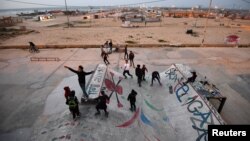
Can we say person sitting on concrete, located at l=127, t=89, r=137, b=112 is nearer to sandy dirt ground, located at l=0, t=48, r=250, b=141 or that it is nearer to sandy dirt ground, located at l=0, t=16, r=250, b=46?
sandy dirt ground, located at l=0, t=48, r=250, b=141

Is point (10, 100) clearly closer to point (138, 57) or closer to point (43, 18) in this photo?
point (138, 57)

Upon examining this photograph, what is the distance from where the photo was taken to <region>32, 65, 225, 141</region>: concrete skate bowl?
720cm

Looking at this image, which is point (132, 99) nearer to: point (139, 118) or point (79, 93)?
point (139, 118)

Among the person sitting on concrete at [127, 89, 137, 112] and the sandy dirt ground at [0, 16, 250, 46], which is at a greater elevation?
the sandy dirt ground at [0, 16, 250, 46]

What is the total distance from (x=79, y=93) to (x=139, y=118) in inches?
161

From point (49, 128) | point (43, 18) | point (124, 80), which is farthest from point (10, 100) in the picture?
point (43, 18)

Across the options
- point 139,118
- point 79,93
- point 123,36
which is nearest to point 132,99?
point 139,118

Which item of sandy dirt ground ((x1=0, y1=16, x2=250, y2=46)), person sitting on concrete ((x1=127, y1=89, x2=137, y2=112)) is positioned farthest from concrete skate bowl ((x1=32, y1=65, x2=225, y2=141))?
sandy dirt ground ((x1=0, y1=16, x2=250, y2=46))

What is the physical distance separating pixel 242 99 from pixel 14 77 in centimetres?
1794

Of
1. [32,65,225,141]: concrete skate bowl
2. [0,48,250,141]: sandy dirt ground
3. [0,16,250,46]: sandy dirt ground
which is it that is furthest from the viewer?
[0,16,250,46]: sandy dirt ground

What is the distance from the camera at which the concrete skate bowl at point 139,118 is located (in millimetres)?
7195

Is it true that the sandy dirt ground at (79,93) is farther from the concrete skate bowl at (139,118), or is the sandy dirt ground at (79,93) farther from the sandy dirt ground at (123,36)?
the sandy dirt ground at (123,36)

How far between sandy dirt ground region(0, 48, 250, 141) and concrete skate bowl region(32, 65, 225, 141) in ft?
0.14

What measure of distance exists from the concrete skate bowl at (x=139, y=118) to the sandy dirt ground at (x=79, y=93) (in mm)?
44
